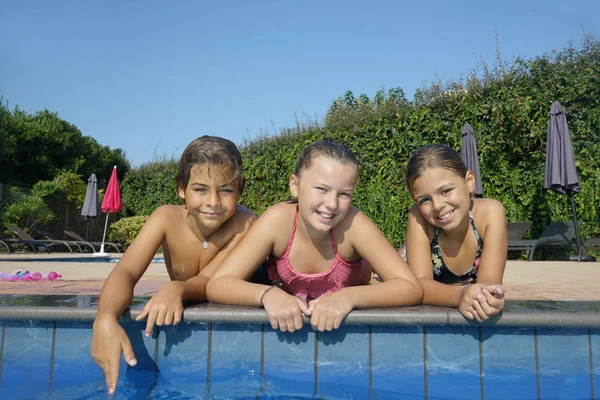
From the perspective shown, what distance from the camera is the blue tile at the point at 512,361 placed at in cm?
230

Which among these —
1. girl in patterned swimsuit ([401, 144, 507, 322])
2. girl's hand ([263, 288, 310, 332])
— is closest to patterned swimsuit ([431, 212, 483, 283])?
girl in patterned swimsuit ([401, 144, 507, 322])

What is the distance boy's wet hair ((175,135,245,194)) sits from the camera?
2.82m

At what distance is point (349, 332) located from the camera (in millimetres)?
2330

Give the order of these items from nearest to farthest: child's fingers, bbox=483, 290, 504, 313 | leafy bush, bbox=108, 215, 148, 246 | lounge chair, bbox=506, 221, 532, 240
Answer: child's fingers, bbox=483, 290, 504, 313 < lounge chair, bbox=506, 221, 532, 240 < leafy bush, bbox=108, 215, 148, 246

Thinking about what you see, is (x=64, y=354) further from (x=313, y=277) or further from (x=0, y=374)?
(x=313, y=277)

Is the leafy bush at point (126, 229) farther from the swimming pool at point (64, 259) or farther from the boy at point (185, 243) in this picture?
the boy at point (185, 243)

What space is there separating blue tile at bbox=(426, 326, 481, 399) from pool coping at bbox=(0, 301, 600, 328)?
99 mm

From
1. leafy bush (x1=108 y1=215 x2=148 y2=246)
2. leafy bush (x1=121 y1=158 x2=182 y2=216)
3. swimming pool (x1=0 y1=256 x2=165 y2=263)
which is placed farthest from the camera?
leafy bush (x1=121 y1=158 x2=182 y2=216)

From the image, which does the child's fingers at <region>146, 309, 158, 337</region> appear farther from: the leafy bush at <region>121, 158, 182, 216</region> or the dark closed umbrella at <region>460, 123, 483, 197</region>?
the leafy bush at <region>121, 158, 182, 216</region>

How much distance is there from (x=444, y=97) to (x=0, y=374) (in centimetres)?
1071

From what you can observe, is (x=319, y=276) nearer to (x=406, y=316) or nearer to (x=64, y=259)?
(x=406, y=316)

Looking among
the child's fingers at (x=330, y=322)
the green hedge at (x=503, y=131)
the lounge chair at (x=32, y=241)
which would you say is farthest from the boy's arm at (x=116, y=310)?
the lounge chair at (x=32, y=241)

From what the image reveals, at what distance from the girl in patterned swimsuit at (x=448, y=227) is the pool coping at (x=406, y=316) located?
0.75 feet

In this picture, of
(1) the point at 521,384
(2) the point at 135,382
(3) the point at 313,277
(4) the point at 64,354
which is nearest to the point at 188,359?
(2) the point at 135,382
